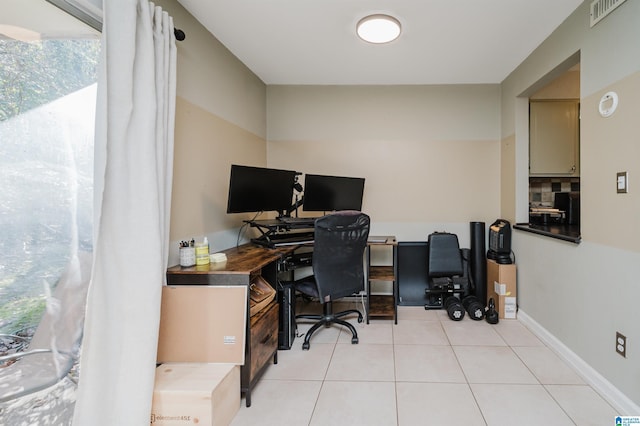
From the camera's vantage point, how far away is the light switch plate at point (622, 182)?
64.7 inches

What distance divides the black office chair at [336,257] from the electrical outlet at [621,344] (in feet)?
5.31

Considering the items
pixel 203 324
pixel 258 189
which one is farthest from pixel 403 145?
pixel 203 324

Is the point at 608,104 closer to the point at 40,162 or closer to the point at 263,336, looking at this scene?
the point at 263,336

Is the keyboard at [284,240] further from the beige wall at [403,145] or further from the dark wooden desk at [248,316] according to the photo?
the beige wall at [403,145]

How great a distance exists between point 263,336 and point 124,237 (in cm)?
103

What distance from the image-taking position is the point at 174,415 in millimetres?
1420

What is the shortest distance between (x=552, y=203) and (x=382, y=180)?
2028 millimetres

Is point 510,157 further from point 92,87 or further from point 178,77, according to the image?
point 92,87

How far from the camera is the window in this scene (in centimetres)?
112

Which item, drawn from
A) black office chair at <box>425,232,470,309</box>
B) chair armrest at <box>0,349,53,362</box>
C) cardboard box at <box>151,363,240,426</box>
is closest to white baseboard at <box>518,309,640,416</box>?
black office chair at <box>425,232,470,309</box>

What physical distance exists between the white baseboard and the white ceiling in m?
2.41

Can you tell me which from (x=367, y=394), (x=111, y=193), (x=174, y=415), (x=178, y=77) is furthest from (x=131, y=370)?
(x=178, y=77)

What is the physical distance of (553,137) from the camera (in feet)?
10.1

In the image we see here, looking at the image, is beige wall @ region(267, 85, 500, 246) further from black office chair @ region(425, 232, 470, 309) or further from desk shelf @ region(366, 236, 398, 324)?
desk shelf @ region(366, 236, 398, 324)
